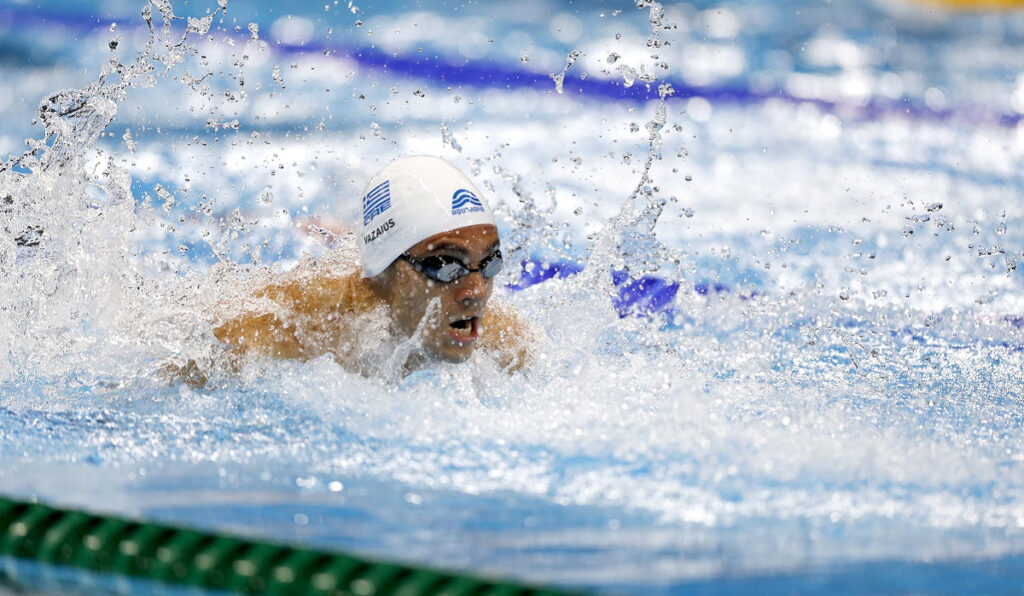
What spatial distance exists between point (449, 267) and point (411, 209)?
6.9 inches

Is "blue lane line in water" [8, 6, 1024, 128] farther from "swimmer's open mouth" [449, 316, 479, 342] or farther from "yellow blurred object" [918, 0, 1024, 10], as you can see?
"swimmer's open mouth" [449, 316, 479, 342]

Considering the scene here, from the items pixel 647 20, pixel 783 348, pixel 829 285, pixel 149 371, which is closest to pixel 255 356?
pixel 149 371

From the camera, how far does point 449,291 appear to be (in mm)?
2564

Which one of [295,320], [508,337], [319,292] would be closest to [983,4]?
[508,337]

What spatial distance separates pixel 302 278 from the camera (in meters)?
2.73

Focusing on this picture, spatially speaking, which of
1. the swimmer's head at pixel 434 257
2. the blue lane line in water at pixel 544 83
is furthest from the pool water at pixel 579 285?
the swimmer's head at pixel 434 257

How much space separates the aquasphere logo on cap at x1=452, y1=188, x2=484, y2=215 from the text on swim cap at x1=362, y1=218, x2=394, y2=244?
15cm

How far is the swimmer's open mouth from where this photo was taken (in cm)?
258

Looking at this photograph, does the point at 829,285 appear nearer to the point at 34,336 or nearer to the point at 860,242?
the point at 860,242

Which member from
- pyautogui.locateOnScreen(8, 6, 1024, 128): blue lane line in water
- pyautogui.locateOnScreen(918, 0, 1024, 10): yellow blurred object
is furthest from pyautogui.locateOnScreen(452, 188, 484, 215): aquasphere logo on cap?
pyautogui.locateOnScreen(918, 0, 1024, 10): yellow blurred object

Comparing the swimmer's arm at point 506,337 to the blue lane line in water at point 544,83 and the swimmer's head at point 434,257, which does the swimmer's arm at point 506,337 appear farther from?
the blue lane line in water at point 544,83

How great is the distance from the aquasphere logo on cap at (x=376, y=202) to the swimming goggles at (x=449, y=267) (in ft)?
0.48

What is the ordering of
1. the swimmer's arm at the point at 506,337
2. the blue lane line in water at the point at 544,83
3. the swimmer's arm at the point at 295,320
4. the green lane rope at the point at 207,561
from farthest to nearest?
the blue lane line in water at the point at 544,83 → the swimmer's arm at the point at 506,337 → the swimmer's arm at the point at 295,320 → the green lane rope at the point at 207,561

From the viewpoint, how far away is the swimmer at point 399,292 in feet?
8.40
